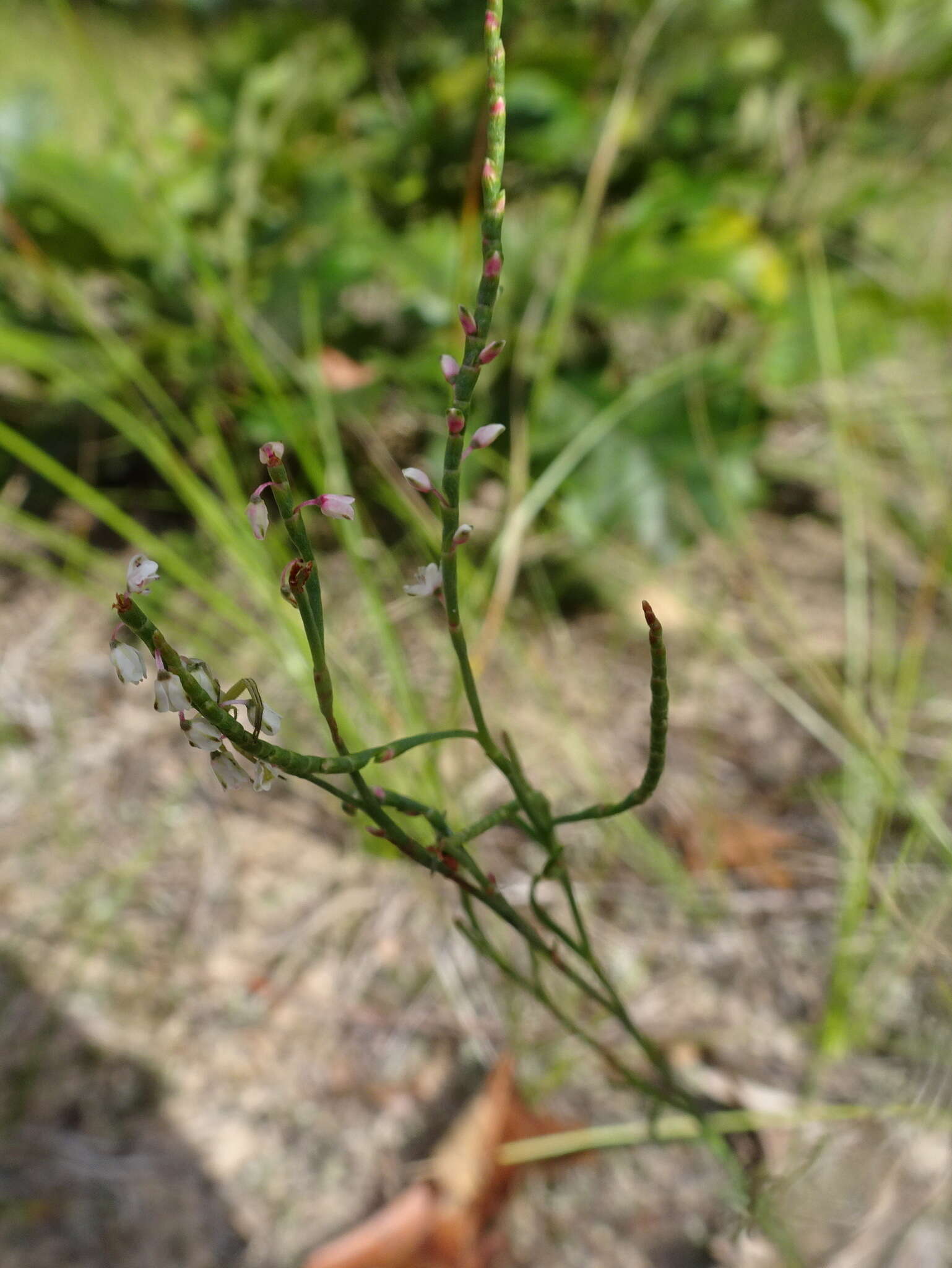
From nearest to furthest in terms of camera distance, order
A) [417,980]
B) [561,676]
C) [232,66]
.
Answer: [417,980] → [561,676] → [232,66]

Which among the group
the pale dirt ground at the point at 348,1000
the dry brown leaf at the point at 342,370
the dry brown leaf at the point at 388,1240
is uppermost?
the dry brown leaf at the point at 342,370

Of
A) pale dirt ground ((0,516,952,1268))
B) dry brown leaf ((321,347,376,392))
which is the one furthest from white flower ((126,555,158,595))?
dry brown leaf ((321,347,376,392))

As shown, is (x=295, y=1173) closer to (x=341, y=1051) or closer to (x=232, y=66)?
(x=341, y=1051)

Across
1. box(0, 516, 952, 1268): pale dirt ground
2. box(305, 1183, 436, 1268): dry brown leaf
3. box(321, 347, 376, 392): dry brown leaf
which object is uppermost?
box(321, 347, 376, 392): dry brown leaf

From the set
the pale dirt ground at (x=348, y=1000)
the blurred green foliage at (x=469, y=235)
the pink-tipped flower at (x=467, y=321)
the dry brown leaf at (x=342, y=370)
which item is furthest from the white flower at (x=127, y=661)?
the dry brown leaf at (x=342, y=370)

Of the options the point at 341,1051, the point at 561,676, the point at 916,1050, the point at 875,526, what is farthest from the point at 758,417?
the point at 341,1051

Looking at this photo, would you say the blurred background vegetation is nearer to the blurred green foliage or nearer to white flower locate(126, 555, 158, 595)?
the blurred green foliage

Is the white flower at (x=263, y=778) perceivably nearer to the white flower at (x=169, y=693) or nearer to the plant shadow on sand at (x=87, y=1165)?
the white flower at (x=169, y=693)
